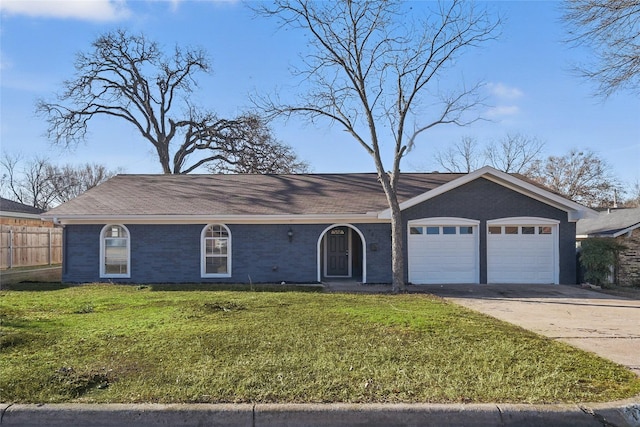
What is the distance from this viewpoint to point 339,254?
58.2ft

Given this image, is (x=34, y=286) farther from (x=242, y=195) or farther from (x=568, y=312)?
(x=568, y=312)

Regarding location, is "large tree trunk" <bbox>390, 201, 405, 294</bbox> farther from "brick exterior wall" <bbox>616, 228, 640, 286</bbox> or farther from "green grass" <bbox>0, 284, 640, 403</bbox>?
"brick exterior wall" <bbox>616, 228, 640, 286</bbox>

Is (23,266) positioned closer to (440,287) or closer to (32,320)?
(32,320)

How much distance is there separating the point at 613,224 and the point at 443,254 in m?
8.33

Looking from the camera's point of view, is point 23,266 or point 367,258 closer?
point 367,258

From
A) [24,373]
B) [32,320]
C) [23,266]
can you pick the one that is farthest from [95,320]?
[23,266]

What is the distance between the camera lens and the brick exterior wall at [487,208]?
50.9ft

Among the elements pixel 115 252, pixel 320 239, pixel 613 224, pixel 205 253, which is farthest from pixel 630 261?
pixel 115 252

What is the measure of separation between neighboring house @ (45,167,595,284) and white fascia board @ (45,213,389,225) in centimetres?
3

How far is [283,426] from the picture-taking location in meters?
4.09

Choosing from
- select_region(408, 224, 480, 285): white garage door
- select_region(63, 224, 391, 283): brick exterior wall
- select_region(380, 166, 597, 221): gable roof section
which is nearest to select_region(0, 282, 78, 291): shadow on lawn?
select_region(63, 224, 391, 283): brick exterior wall

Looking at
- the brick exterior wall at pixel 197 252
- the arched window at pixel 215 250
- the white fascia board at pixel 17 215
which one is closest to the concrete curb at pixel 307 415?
the brick exterior wall at pixel 197 252

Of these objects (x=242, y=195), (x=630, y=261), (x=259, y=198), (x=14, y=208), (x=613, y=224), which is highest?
(x=242, y=195)

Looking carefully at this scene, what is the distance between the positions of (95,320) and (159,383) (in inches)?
164
